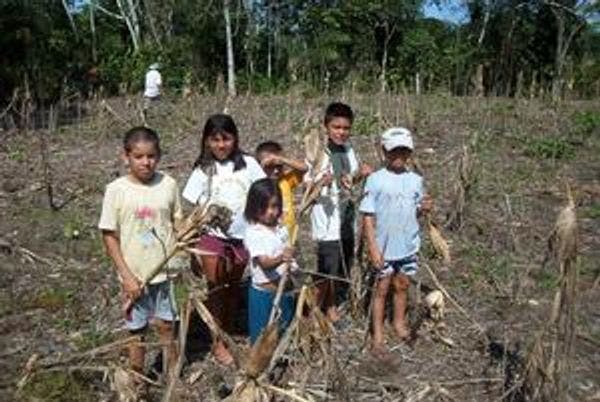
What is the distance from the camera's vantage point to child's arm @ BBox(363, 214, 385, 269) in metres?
3.91

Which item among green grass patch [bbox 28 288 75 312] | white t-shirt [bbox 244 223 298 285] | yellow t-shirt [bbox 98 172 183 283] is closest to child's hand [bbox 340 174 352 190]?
white t-shirt [bbox 244 223 298 285]

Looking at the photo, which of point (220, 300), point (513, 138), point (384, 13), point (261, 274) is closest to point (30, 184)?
point (220, 300)

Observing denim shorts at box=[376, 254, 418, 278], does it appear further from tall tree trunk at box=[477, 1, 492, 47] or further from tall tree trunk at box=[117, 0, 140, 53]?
tall tree trunk at box=[117, 0, 140, 53]

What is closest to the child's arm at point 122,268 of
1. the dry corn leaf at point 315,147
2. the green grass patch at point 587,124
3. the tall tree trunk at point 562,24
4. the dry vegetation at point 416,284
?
the dry vegetation at point 416,284

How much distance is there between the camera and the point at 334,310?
4.36 metres

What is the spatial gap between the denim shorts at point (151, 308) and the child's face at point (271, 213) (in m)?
0.49

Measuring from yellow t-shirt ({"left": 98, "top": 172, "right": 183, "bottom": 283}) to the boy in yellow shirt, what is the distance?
2.52ft

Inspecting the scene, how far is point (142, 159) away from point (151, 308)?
0.63 metres

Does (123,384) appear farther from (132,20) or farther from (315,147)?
(132,20)

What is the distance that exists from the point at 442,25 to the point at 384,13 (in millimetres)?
3245

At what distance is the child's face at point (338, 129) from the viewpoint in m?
4.14

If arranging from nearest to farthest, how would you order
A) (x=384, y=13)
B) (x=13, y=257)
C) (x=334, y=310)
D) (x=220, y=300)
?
(x=220, y=300), (x=334, y=310), (x=13, y=257), (x=384, y=13)

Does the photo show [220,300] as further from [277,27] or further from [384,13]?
[277,27]

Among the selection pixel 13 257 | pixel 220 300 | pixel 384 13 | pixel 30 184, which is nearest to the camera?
pixel 220 300
